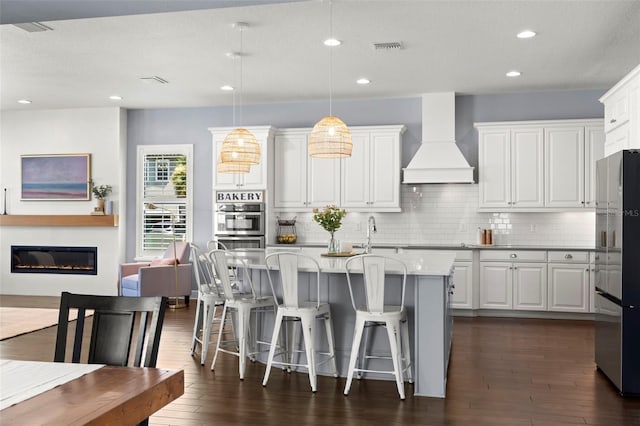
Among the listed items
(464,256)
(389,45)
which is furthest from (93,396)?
(464,256)

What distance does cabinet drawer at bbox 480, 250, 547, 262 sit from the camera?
24.3 ft

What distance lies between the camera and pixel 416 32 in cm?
538

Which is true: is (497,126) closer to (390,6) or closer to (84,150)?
(390,6)

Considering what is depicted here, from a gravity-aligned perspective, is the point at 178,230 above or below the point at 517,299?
above

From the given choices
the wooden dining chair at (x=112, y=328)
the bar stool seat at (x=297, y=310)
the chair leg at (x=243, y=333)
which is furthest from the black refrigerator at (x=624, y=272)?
the wooden dining chair at (x=112, y=328)

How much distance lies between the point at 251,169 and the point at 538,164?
3.78 metres

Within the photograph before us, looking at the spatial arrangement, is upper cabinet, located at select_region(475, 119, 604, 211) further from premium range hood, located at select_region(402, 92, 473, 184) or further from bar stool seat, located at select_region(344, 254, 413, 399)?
bar stool seat, located at select_region(344, 254, 413, 399)

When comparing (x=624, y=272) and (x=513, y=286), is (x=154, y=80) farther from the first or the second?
(x=624, y=272)

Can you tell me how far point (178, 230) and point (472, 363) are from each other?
17.5 feet

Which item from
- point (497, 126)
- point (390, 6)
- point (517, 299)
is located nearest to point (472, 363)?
point (517, 299)

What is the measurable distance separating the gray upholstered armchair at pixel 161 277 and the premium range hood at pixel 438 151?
327 cm

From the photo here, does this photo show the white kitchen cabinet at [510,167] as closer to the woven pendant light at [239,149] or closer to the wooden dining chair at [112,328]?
the woven pendant light at [239,149]

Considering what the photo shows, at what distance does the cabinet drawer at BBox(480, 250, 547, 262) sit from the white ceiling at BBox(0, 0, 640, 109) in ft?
6.87

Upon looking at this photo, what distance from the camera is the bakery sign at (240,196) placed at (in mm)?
8234
